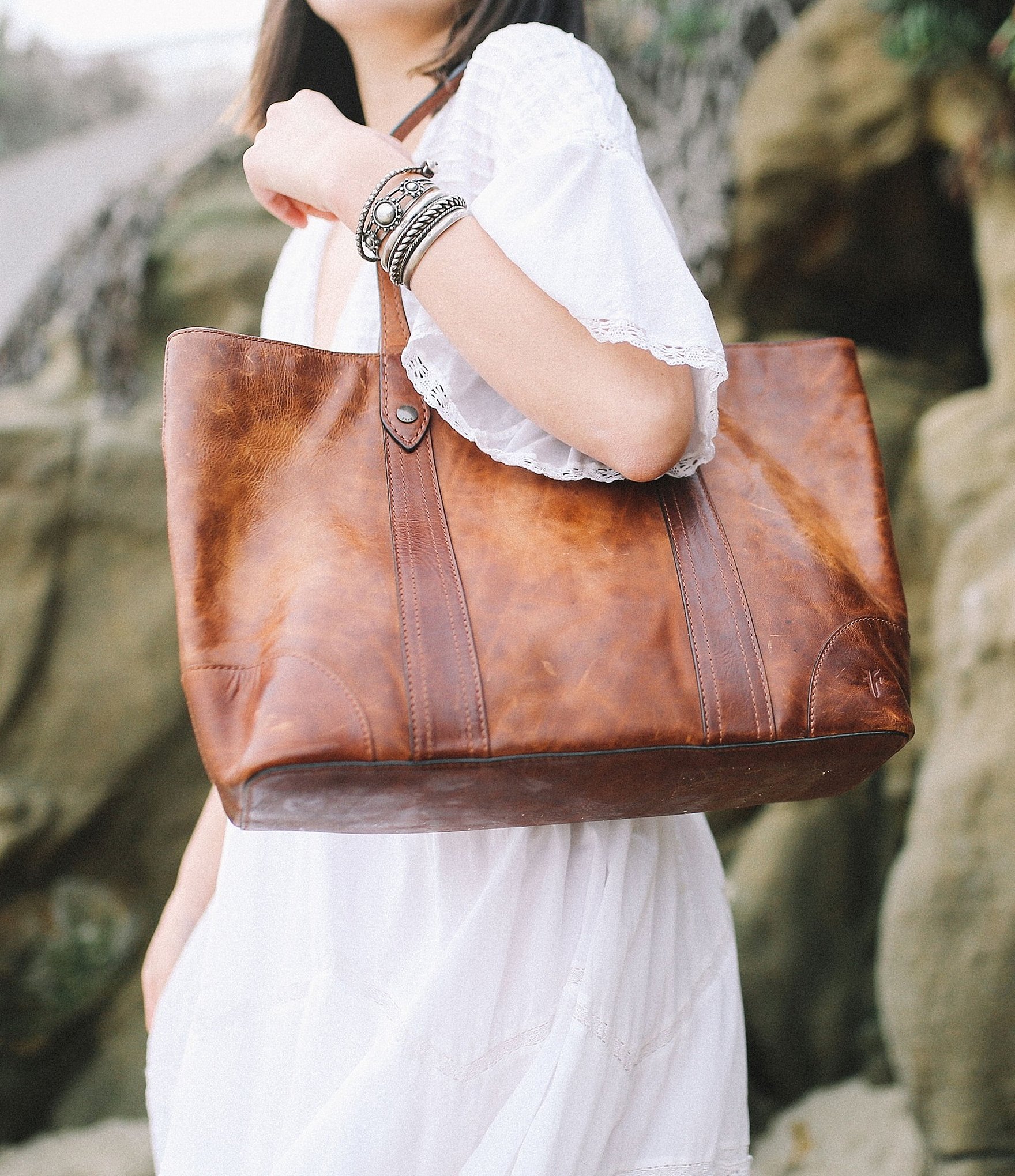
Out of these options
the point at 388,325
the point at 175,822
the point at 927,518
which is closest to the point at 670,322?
the point at 388,325

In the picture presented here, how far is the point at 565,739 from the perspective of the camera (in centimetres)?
81

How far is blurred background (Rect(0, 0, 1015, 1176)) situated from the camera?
8.23 feet

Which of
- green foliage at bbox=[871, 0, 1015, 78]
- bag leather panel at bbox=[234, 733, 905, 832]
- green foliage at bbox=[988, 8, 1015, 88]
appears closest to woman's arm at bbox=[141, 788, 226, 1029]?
bag leather panel at bbox=[234, 733, 905, 832]

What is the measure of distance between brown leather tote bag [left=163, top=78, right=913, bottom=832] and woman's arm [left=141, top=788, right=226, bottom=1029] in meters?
0.46

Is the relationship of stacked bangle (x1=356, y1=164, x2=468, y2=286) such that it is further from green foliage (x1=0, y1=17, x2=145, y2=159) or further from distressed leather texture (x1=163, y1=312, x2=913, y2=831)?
green foliage (x1=0, y1=17, x2=145, y2=159)

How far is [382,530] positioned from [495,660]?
0.14 m

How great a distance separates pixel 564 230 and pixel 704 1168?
86 cm

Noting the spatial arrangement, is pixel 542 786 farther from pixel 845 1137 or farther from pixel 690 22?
pixel 690 22

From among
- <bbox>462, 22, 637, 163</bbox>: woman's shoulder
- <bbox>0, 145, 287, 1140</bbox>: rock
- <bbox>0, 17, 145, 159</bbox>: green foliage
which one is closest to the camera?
<bbox>462, 22, 637, 163</bbox>: woman's shoulder

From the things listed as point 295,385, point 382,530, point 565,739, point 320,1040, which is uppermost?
point 295,385

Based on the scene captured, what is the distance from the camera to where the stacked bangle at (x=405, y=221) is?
85 centimetres

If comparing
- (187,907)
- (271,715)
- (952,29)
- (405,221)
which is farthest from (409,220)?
(952,29)

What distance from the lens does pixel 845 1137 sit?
2682mm

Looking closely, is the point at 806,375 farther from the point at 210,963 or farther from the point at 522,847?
the point at 210,963
